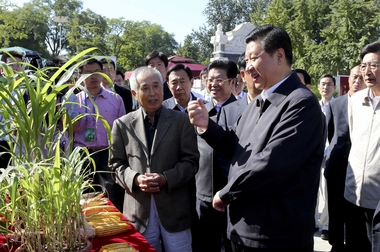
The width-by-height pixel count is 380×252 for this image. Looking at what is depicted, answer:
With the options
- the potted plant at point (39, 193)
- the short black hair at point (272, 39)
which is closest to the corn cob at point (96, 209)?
the potted plant at point (39, 193)

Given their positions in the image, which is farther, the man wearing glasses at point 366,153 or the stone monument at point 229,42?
the stone monument at point 229,42

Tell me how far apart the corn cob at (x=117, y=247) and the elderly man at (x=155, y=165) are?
568 mm

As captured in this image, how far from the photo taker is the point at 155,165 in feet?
7.77

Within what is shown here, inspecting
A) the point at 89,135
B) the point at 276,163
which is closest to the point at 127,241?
the point at 276,163

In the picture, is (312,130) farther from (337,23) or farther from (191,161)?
(337,23)

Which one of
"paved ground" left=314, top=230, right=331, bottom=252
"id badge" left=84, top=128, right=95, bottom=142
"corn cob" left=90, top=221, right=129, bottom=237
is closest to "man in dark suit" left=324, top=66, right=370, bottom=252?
"paved ground" left=314, top=230, right=331, bottom=252

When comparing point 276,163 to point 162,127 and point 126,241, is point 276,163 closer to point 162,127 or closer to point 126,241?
point 126,241

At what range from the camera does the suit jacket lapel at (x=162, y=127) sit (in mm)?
2383

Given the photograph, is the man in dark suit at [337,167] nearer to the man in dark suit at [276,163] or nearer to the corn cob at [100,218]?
the man in dark suit at [276,163]

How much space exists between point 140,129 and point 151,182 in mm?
361

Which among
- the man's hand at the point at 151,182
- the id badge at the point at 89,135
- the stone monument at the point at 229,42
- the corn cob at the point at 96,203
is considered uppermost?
the stone monument at the point at 229,42

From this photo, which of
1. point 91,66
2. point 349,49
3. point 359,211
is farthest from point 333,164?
point 349,49

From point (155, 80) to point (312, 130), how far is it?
1084 mm

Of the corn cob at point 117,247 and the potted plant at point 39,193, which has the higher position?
the potted plant at point 39,193
